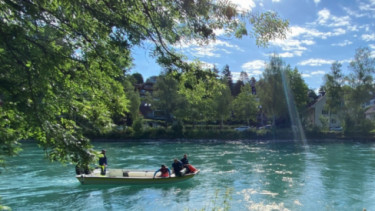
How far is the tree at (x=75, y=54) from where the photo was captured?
3.79 meters

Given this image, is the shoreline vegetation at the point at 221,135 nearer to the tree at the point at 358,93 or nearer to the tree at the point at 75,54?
the tree at the point at 358,93

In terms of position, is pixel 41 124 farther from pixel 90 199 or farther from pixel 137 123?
pixel 137 123

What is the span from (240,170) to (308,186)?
18.5 ft

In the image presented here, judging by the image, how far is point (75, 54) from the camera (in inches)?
187

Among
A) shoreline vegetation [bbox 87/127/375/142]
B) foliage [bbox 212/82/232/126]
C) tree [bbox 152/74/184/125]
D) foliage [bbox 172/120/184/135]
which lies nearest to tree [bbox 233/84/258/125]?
foliage [bbox 212/82/232/126]

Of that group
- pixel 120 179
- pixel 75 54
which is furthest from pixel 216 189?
pixel 75 54

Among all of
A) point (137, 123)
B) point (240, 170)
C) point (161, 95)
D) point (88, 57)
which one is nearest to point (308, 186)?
point (240, 170)

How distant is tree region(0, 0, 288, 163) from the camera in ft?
12.4

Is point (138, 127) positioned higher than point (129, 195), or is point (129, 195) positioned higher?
point (138, 127)

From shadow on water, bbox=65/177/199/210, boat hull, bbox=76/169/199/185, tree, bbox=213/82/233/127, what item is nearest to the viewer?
shadow on water, bbox=65/177/199/210

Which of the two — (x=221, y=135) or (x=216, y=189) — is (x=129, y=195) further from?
(x=221, y=135)

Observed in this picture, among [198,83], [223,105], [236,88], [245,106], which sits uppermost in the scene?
[236,88]

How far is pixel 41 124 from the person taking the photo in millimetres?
3658

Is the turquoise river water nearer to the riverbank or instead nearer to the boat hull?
the boat hull
